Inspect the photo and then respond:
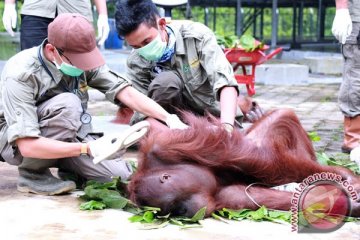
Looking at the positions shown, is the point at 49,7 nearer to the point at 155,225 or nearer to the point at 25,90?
the point at 25,90

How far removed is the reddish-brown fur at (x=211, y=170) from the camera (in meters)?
2.74

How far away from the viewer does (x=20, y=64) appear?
3104 millimetres

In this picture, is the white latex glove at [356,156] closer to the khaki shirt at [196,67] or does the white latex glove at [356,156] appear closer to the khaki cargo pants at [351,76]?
the khaki cargo pants at [351,76]

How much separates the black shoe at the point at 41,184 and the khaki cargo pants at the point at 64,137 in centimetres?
3

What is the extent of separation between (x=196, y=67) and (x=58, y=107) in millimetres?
1046

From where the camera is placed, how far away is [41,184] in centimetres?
322

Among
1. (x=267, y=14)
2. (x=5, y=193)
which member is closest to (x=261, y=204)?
(x=5, y=193)

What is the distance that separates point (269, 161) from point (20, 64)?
1213 millimetres

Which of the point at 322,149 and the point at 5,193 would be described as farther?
the point at 322,149

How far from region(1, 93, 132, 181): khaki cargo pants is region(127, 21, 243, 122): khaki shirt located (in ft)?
2.45

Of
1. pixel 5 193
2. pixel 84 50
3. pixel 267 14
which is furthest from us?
pixel 267 14

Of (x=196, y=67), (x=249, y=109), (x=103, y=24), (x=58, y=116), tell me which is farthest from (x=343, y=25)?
(x=58, y=116)

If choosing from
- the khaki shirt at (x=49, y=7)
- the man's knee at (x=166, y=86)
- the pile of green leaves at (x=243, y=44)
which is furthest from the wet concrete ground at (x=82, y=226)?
the pile of green leaves at (x=243, y=44)

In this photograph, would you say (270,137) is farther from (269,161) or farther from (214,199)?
(214,199)
